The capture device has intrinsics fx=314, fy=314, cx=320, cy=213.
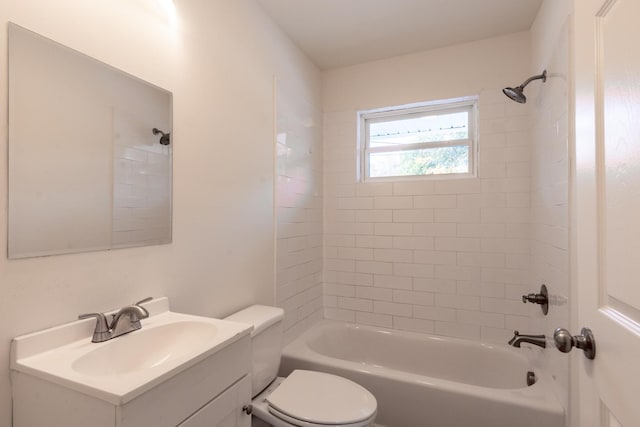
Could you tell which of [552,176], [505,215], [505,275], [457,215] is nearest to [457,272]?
[505,275]

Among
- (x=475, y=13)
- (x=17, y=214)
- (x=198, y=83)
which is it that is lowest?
(x=17, y=214)

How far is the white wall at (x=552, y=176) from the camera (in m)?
1.49

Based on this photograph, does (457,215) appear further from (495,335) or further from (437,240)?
(495,335)

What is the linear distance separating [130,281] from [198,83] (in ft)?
3.14

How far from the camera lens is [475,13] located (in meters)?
2.03

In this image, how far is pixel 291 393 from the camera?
5.04 feet

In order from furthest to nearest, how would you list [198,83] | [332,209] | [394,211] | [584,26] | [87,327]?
[332,209] → [394,211] → [198,83] → [87,327] → [584,26]

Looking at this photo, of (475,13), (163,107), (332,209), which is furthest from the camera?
(332,209)

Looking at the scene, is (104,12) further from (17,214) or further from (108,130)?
(17,214)

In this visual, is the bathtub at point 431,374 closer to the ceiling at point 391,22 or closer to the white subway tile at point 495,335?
the white subway tile at point 495,335

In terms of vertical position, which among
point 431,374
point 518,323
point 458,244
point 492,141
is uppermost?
point 492,141

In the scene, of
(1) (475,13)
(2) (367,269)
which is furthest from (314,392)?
(1) (475,13)

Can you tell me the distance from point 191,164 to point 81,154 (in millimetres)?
475

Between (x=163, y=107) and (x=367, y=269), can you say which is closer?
(x=163, y=107)
